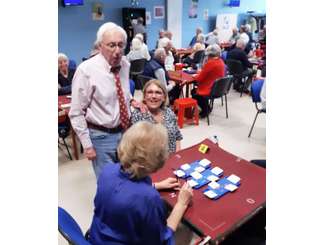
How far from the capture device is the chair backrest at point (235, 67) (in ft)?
20.8

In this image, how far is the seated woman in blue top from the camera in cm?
130

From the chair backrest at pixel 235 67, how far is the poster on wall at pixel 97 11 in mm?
3948

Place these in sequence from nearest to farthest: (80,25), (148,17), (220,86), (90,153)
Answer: (90,153)
(220,86)
(80,25)
(148,17)

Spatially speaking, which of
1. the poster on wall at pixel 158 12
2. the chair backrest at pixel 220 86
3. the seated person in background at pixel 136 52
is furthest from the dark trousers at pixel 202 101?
the poster on wall at pixel 158 12

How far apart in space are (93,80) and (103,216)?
3.02 ft

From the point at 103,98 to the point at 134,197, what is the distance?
0.90m

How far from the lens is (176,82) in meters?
5.04

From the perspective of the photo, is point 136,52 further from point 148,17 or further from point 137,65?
point 148,17

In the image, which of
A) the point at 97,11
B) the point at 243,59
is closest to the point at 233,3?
the point at 97,11

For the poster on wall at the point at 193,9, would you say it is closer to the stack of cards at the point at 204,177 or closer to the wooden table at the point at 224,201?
the wooden table at the point at 224,201

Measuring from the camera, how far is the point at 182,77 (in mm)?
5094

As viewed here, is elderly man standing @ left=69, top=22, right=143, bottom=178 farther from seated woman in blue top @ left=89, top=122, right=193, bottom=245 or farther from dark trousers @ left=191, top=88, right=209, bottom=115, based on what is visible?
dark trousers @ left=191, top=88, right=209, bottom=115
